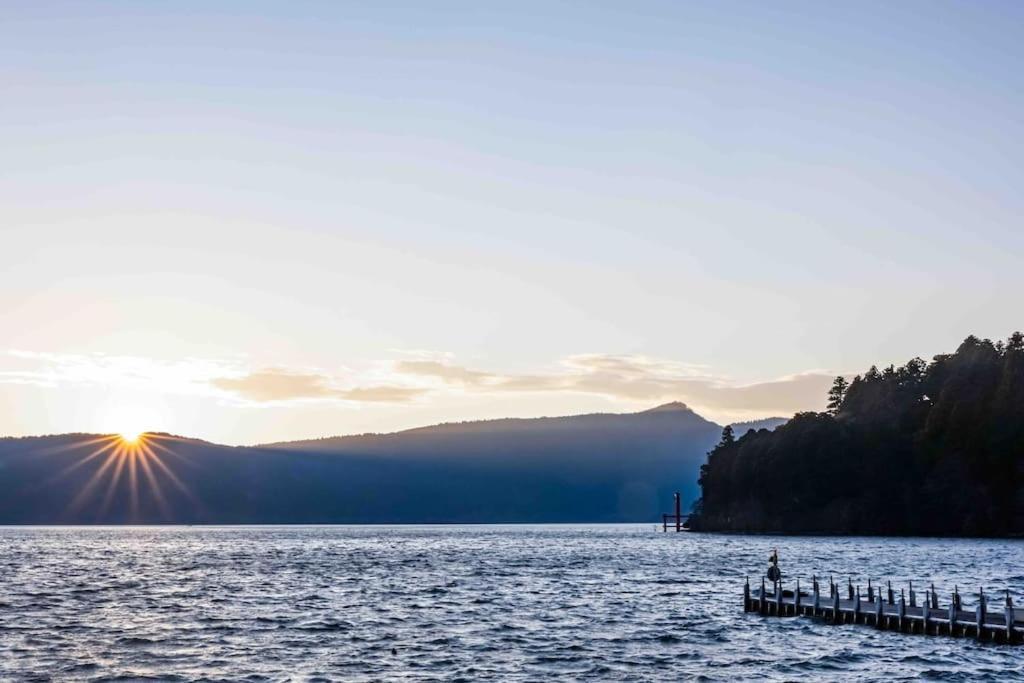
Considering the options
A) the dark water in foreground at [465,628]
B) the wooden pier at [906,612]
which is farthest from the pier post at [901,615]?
the dark water in foreground at [465,628]

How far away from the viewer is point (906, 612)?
76188 millimetres

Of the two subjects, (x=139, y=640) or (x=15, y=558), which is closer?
(x=139, y=640)

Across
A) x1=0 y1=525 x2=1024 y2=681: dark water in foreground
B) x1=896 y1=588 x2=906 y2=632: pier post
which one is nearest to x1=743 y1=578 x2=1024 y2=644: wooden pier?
x1=896 y1=588 x2=906 y2=632: pier post

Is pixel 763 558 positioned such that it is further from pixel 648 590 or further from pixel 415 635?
pixel 415 635

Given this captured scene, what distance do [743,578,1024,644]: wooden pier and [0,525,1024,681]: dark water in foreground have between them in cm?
124

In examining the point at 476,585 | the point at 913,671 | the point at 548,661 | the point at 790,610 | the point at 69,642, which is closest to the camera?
the point at 913,671

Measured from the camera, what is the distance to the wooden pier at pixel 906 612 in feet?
227

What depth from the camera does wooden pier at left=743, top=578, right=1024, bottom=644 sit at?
69.1 m

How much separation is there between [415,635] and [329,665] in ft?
46.7

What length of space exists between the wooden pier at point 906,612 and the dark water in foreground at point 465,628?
124 cm

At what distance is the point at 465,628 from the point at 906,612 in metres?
25.7

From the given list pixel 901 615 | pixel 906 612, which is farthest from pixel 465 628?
pixel 906 612

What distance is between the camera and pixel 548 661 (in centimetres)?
6700

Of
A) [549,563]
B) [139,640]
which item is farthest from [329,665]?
[549,563]
